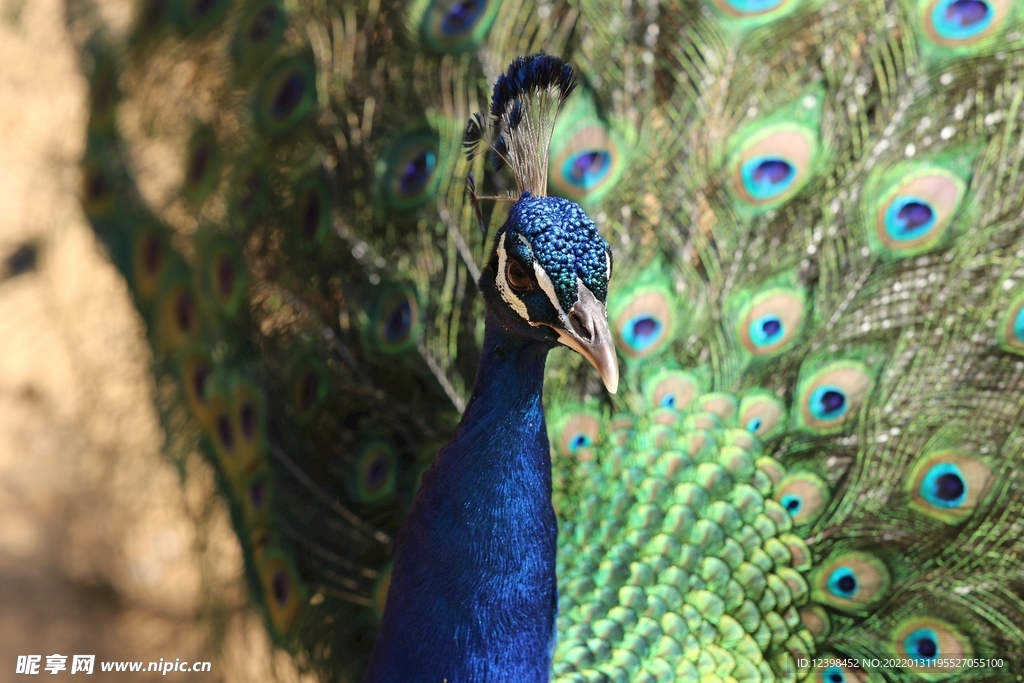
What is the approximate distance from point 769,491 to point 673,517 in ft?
0.69

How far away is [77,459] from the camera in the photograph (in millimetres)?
2863

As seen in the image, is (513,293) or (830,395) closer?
(513,293)

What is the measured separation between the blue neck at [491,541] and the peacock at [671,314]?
0.16 m

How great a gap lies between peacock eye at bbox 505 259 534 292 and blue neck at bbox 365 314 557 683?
100 mm

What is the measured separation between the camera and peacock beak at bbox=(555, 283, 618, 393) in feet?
3.53

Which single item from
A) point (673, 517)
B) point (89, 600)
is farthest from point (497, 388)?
point (89, 600)

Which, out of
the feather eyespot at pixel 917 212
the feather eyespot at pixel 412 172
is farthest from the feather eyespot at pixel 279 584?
the feather eyespot at pixel 917 212

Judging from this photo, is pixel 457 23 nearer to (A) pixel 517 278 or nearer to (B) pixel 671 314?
(B) pixel 671 314

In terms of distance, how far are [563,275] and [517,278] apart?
0.09 meters

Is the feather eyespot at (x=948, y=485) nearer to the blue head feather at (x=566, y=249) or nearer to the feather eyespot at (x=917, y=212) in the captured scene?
the feather eyespot at (x=917, y=212)

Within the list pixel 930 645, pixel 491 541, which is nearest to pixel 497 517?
pixel 491 541

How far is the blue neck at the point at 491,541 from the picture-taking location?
1.28m

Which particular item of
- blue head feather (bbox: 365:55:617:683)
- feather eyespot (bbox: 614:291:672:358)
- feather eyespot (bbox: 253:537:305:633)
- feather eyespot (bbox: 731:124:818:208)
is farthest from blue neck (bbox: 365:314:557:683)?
feather eyespot (bbox: 731:124:818:208)

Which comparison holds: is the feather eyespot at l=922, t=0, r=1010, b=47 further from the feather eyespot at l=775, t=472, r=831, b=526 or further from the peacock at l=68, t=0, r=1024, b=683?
the feather eyespot at l=775, t=472, r=831, b=526
